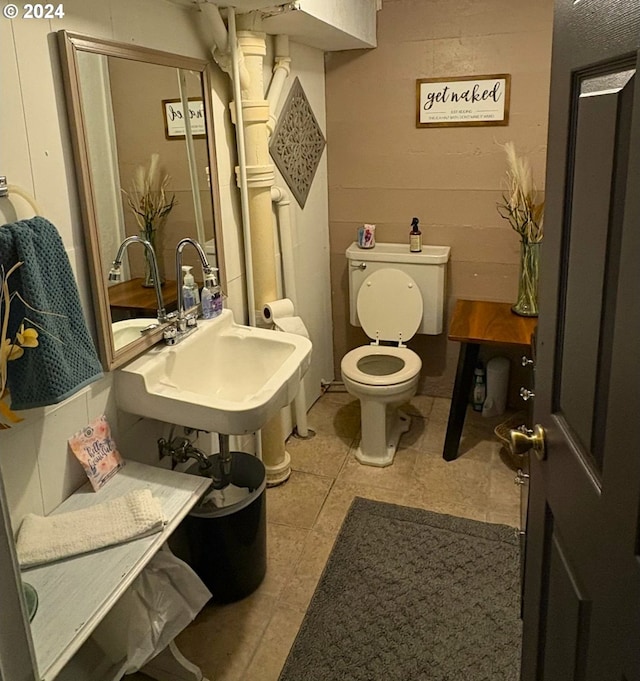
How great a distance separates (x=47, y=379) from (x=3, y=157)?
0.49 metres

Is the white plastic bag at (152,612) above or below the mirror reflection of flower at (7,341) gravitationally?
below

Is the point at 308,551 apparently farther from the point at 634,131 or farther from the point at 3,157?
the point at 634,131

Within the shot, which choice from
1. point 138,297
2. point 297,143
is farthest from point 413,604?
point 297,143

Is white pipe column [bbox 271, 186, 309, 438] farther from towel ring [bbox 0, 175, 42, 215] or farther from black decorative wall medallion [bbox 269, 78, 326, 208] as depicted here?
towel ring [bbox 0, 175, 42, 215]

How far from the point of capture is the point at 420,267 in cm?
309

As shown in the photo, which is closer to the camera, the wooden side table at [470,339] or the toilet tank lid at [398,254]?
the wooden side table at [470,339]

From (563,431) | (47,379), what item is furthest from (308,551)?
(563,431)

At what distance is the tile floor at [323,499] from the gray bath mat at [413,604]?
75mm

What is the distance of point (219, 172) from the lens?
2.27m

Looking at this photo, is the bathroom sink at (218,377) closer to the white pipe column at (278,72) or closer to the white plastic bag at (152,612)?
the white plastic bag at (152,612)

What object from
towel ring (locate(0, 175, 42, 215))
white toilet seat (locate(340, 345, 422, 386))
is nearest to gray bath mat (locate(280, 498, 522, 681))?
white toilet seat (locate(340, 345, 422, 386))

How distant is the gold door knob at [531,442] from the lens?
3.99 ft

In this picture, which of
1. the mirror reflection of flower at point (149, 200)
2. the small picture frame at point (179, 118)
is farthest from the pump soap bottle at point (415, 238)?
the mirror reflection of flower at point (149, 200)

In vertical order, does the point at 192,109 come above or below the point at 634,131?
above
